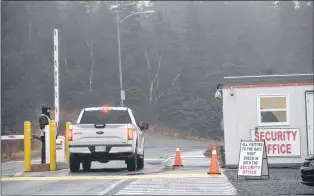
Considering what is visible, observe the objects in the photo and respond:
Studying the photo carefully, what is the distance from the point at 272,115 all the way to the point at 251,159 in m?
3.89

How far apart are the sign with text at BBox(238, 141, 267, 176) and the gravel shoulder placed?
234 mm

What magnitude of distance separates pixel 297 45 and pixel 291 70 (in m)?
7.86

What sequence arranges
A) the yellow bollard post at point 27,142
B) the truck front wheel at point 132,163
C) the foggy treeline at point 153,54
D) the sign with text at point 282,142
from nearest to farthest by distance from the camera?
1. the truck front wheel at point 132,163
2. the yellow bollard post at point 27,142
3. the sign with text at point 282,142
4. the foggy treeline at point 153,54

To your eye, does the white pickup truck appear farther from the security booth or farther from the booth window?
the booth window

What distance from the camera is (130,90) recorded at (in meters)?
70.6

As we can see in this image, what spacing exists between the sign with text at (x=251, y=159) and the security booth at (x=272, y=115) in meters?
3.31

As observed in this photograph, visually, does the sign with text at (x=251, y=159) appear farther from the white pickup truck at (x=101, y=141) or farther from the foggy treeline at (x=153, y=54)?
the foggy treeline at (x=153, y=54)

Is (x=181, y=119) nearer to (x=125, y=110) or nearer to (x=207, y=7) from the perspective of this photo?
(x=207, y=7)


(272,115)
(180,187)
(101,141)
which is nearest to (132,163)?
(101,141)

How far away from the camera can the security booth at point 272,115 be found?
19266 millimetres

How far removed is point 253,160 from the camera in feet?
52.2

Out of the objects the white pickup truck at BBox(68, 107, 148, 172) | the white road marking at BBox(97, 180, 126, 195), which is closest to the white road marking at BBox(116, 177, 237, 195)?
the white road marking at BBox(97, 180, 126, 195)

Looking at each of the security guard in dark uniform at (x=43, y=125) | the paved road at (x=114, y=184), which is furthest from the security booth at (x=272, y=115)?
the security guard in dark uniform at (x=43, y=125)

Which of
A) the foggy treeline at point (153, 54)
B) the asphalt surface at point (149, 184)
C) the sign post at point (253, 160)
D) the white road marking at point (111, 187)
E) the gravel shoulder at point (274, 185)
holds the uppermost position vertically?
the foggy treeline at point (153, 54)
